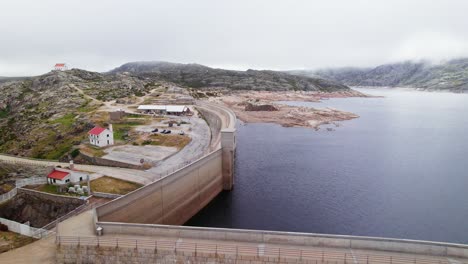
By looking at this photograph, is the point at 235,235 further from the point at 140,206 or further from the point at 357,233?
the point at 357,233

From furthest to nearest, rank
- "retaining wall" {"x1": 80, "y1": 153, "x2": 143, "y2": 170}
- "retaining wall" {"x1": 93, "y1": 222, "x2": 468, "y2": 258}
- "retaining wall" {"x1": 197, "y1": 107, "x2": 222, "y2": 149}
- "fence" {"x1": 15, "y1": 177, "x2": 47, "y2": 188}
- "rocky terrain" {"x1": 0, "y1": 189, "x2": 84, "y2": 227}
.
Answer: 1. "retaining wall" {"x1": 197, "y1": 107, "x2": 222, "y2": 149}
2. "retaining wall" {"x1": 80, "y1": 153, "x2": 143, "y2": 170}
3. "fence" {"x1": 15, "y1": 177, "x2": 47, "y2": 188}
4. "rocky terrain" {"x1": 0, "y1": 189, "x2": 84, "y2": 227}
5. "retaining wall" {"x1": 93, "y1": 222, "x2": 468, "y2": 258}

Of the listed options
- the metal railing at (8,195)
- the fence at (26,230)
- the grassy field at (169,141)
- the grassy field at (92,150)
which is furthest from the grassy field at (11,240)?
the grassy field at (169,141)

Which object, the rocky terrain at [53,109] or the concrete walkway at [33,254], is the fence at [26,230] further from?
the rocky terrain at [53,109]

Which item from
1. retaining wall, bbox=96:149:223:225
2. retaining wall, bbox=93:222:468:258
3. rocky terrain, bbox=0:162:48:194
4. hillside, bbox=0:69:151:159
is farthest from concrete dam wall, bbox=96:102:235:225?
hillside, bbox=0:69:151:159

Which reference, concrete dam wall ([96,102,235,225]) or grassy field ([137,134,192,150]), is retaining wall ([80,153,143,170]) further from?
grassy field ([137,134,192,150])

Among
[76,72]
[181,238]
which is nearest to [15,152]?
[181,238]

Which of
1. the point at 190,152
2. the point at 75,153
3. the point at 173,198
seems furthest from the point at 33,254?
the point at 190,152

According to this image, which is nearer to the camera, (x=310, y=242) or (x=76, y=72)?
(x=310, y=242)
